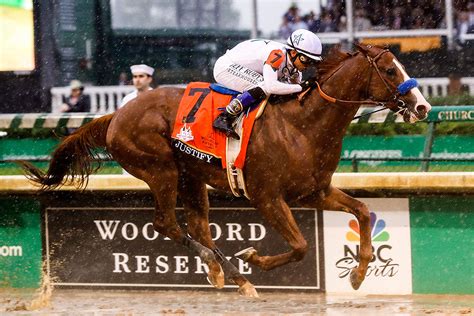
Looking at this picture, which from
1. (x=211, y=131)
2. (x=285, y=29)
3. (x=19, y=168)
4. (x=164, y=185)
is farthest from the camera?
(x=285, y=29)

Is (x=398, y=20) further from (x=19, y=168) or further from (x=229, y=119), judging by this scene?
(x=229, y=119)

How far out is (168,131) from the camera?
8.87 m

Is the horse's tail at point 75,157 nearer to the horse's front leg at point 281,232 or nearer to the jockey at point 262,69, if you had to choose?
the jockey at point 262,69

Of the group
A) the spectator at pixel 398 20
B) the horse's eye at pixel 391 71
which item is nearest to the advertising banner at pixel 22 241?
the horse's eye at pixel 391 71

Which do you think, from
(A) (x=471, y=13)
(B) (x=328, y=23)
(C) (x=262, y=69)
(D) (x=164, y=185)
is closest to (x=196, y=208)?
(D) (x=164, y=185)

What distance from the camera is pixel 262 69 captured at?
8555 millimetres

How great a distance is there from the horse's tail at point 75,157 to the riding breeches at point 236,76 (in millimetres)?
1114

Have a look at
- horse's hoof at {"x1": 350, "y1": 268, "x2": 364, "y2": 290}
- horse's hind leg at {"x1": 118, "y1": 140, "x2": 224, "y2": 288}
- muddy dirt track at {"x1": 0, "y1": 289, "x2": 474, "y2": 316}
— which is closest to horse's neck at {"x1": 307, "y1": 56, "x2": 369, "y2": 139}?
horse's hoof at {"x1": 350, "y1": 268, "x2": 364, "y2": 290}

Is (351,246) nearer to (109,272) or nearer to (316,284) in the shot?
(316,284)

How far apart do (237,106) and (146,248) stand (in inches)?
90.6

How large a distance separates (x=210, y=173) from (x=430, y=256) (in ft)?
6.74

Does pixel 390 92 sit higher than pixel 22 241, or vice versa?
pixel 390 92

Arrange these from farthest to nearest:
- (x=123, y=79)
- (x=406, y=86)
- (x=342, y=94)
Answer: (x=123, y=79) < (x=342, y=94) < (x=406, y=86)

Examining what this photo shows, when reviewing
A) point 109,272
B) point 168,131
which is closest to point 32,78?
point 109,272
